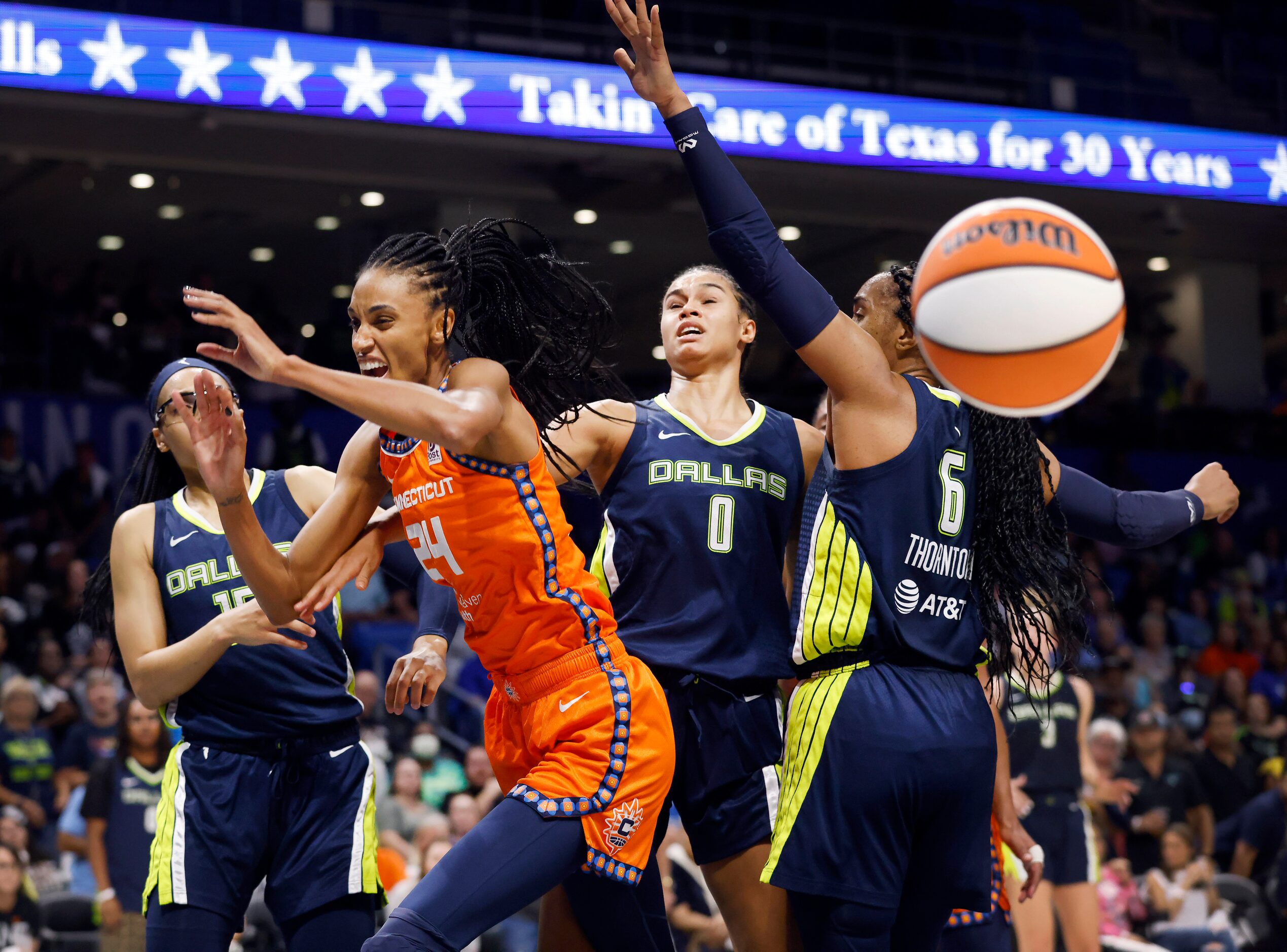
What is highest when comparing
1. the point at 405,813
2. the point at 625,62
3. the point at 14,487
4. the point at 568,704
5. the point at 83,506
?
the point at 14,487

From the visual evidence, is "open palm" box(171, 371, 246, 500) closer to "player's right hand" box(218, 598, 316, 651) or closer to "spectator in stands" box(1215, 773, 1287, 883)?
"player's right hand" box(218, 598, 316, 651)

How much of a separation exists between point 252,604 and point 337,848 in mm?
673

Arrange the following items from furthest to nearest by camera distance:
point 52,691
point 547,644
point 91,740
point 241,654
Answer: point 52,691, point 91,740, point 241,654, point 547,644

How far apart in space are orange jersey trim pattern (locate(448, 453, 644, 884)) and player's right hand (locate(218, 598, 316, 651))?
0.61m

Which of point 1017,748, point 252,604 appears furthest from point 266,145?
point 252,604

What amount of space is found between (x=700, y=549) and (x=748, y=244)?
1.01 metres

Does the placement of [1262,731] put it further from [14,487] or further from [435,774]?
[14,487]

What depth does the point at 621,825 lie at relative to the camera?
316 cm

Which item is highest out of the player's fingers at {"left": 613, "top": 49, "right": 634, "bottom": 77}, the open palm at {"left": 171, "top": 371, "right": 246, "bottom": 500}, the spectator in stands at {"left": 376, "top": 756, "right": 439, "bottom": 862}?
the player's fingers at {"left": 613, "top": 49, "right": 634, "bottom": 77}

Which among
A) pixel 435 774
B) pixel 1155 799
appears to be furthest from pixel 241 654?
pixel 1155 799

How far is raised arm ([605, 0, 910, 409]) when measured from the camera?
308 cm

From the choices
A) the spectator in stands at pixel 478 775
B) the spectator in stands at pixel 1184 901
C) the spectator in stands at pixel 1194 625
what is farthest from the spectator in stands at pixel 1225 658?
the spectator in stands at pixel 478 775

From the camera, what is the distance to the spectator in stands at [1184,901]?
848 centimetres

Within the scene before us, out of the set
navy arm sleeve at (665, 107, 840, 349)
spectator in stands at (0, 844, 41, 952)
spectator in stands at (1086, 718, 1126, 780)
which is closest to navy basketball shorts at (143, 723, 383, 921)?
navy arm sleeve at (665, 107, 840, 349)
